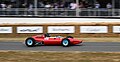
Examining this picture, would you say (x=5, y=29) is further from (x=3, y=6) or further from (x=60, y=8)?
(x=60, y=8)

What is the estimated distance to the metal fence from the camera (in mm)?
32594

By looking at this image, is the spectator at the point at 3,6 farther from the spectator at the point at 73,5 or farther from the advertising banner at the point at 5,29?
the spectator at the point at 73,5

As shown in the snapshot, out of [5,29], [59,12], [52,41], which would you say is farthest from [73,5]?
[52,41]

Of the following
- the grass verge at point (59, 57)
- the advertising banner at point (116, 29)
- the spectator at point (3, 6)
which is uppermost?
the spectator at point (3, 6)

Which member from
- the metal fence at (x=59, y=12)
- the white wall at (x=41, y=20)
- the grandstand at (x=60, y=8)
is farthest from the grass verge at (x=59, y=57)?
the metal fence at (x=59, y=12)

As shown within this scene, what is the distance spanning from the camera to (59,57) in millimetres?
15797

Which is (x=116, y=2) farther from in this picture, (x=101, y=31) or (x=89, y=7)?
(x=101, y=31)

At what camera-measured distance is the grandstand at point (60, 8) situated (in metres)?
32.4

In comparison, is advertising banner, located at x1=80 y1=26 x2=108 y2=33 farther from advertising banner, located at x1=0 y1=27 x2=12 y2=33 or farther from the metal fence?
advertising banner, located at x1=0 y1=27 x2=12 y2=33

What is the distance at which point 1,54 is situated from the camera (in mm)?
17031

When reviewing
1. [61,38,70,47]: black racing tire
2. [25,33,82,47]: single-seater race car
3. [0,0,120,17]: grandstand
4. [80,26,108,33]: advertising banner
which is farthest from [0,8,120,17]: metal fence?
[61,38,70,47]: black racing tire

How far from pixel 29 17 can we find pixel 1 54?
53.5ft

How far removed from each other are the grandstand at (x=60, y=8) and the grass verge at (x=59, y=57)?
1538 cm

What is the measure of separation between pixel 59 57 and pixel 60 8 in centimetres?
1708
